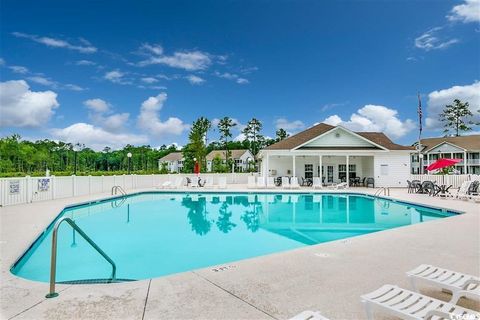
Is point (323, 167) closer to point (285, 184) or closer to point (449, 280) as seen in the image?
point (285, 184)

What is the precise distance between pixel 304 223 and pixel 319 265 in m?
6.07

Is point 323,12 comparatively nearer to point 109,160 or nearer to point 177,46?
point 177,46

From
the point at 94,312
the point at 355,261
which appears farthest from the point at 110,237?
the point at 355,261

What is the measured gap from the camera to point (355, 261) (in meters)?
4.75

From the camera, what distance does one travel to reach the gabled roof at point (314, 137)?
75.9ft

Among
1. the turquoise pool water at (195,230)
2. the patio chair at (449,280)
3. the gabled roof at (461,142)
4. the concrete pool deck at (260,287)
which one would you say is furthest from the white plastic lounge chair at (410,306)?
the gabled roof at (461,142)

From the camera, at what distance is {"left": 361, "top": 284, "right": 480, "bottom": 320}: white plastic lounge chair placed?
238cm

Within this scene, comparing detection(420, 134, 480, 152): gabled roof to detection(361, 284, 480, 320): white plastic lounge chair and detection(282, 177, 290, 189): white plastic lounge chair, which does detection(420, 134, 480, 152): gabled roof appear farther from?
detection(361, 284, 480, 320): white plastic lounge chair

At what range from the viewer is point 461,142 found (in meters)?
40.7

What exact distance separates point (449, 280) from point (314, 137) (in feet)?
69.8

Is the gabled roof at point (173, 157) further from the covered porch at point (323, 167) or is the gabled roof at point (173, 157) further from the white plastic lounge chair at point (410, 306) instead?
the white plastic lounge chair at point (410, 306)

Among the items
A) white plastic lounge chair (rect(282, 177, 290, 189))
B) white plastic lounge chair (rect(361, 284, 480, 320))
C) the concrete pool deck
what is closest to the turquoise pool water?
the concrete pool deck

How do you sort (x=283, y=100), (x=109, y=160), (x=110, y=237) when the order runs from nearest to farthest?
1. (x=110, y=237)
2. (x=283, y=100)
3. (x=109, y=160)

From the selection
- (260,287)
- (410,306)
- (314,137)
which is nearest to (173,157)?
(314,137)
